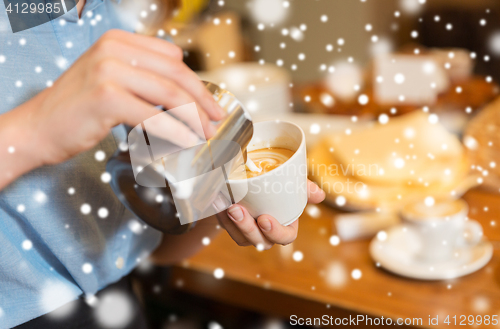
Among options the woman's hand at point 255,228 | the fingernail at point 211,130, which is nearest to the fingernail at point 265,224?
the woman's hand at point 255,228

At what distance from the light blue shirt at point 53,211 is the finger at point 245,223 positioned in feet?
0.63

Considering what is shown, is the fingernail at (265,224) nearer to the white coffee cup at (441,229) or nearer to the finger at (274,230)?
the finger at (274,230)

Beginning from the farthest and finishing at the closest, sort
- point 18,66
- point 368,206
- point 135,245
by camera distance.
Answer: point 368,206, point 135,245, point 18,66

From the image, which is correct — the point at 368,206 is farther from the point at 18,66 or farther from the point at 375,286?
the point at 18,66

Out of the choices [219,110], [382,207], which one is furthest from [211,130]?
[382,207]

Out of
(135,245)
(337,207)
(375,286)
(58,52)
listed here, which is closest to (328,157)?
(337,207)

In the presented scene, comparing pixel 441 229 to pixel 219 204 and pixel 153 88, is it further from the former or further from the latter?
pixel 153 88

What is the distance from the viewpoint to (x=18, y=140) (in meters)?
0.32

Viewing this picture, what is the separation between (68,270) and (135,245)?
4.1 inches

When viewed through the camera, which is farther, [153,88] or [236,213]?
[236,213]

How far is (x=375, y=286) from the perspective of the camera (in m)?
0.60

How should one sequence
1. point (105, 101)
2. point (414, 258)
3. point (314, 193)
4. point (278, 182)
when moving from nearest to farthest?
point (105, 101) < point (278, 182) < point (314, 193) < point (414, 258)

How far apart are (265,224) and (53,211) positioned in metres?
0.26

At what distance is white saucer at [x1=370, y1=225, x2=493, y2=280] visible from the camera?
593mm
